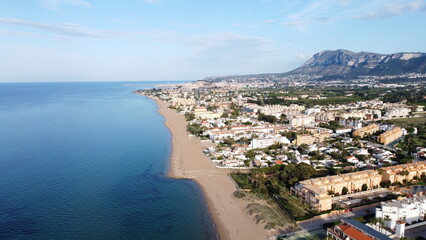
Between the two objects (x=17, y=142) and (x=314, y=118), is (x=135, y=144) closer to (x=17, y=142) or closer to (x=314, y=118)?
(x=17, y=142)

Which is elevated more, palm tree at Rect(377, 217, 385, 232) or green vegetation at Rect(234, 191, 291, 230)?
palm tree at Rect(377, 217, 385, 232)

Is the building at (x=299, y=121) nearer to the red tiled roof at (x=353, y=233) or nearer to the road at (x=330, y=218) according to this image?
the road at (x=330, y=218)

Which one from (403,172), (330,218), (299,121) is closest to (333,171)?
(403,172)

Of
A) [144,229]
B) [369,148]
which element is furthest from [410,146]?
[144,229]

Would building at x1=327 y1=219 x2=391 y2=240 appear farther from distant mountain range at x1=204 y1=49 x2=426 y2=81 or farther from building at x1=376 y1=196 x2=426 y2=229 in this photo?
distant mountain range at x1=204 y1=49 x2=426 y2=81

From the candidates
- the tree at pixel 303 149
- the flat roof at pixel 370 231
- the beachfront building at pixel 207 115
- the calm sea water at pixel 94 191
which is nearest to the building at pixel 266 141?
the tree at pixel 303 149

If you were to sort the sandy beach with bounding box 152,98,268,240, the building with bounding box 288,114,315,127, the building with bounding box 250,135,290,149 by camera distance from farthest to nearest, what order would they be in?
the building with bounding box 288,114,315,127, the building with bounding box 250,135,290,149, the sandy beach with bounding box 152,98,268,240

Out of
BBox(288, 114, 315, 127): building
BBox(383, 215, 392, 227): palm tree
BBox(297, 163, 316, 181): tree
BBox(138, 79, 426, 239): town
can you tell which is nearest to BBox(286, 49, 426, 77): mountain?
BBox(138, 79, 426, 239): town
